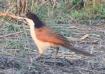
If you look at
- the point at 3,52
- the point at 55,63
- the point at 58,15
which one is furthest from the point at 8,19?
the point at 55,63

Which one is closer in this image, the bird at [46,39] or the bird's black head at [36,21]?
the bird at [46,39]

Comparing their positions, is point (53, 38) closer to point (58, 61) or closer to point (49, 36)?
point (49, 36)

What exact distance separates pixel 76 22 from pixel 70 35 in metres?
1.08

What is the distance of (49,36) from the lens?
7.25m

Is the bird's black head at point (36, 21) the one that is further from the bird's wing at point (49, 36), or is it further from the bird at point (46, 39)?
the bird's wing at point (49, 36)

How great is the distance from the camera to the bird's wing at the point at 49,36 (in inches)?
281

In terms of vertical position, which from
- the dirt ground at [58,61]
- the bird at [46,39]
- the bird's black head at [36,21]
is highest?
the bird's black head at [36,21]

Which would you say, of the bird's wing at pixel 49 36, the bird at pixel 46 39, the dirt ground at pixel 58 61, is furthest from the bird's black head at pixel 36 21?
the dirt ground at pixel 58 61

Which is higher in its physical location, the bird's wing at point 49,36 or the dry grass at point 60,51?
the bird's wing at point 49,36

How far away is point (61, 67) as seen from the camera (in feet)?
24.0

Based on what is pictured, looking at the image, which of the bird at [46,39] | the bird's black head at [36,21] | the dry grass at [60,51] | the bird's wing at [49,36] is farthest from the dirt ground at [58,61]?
the bird's black head at [36,21]

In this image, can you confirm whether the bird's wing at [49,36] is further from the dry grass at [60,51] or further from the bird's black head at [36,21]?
the dry grass at [60,51]

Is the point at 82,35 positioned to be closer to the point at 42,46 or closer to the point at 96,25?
the point at 96,25

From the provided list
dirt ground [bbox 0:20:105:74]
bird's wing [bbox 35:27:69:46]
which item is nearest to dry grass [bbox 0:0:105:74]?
dirt ground [bbox 0:20:105:74]
